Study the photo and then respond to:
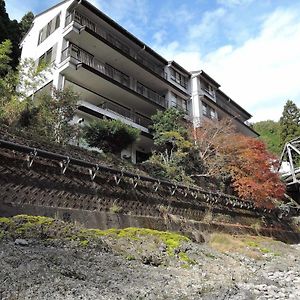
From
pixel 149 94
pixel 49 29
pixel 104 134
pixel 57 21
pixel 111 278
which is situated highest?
pixel 57 21

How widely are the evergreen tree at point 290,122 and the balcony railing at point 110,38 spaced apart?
18956 millimetres

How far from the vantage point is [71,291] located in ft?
15.6

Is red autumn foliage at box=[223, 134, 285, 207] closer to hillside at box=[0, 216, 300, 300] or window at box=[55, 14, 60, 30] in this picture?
hillside at box=[0, 216, 300, 300]

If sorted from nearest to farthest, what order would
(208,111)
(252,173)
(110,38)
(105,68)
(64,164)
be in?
(64,164) → (252,173) → (105,68) → (110,38) → (208,111)

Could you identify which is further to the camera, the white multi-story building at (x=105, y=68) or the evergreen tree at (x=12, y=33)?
the evergreen tree at (x=12, y=33)

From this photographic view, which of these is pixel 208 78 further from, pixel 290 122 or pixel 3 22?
pixel 3 22

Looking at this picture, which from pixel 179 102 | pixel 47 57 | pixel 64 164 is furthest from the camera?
pixel 179 102

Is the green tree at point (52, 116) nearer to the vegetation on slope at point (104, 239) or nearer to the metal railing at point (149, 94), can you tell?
the vegetation on slope at point (104, 239)

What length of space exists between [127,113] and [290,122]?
80.7ft

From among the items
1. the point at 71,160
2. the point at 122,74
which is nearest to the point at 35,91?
the point at 122,74

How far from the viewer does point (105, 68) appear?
24625mm

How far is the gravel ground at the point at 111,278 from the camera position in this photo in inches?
188

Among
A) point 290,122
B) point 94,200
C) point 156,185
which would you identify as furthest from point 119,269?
point 290,122

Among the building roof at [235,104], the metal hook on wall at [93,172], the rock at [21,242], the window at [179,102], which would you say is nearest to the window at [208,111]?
the window at [179,102]
